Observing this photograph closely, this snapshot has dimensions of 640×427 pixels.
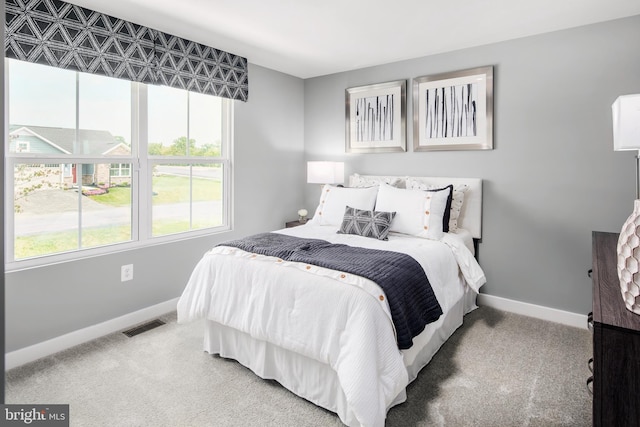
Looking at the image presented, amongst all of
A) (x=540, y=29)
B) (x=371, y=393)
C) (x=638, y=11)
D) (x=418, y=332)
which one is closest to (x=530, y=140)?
(x=540, y=29)

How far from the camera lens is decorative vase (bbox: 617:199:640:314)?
1175 millimetres

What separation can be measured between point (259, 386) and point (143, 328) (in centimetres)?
136

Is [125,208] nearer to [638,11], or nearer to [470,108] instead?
[470,108]

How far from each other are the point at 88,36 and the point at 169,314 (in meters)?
2.31

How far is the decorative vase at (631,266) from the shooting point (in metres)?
1.17

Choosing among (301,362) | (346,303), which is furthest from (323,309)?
(301,362)

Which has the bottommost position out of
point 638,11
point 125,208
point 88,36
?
point 125,208

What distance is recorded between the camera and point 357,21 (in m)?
2.92

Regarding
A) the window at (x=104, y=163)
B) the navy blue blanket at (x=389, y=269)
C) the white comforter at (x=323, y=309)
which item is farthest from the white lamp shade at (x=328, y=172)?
the navy blue blanket at (x=389, y=269)

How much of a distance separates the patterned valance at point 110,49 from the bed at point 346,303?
5.40 feet

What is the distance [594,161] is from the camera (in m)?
2.95

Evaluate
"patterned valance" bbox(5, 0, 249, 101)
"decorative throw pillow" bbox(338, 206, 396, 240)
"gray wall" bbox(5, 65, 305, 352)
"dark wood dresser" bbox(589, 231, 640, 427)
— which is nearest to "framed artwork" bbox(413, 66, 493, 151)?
"decorative throw pillow" bbox(338, 206, 396, 240)

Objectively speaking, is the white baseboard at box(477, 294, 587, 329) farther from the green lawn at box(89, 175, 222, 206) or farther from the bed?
the green lawn at box(89, 175, 222, 206)

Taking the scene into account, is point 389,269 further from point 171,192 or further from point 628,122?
point 171,192
